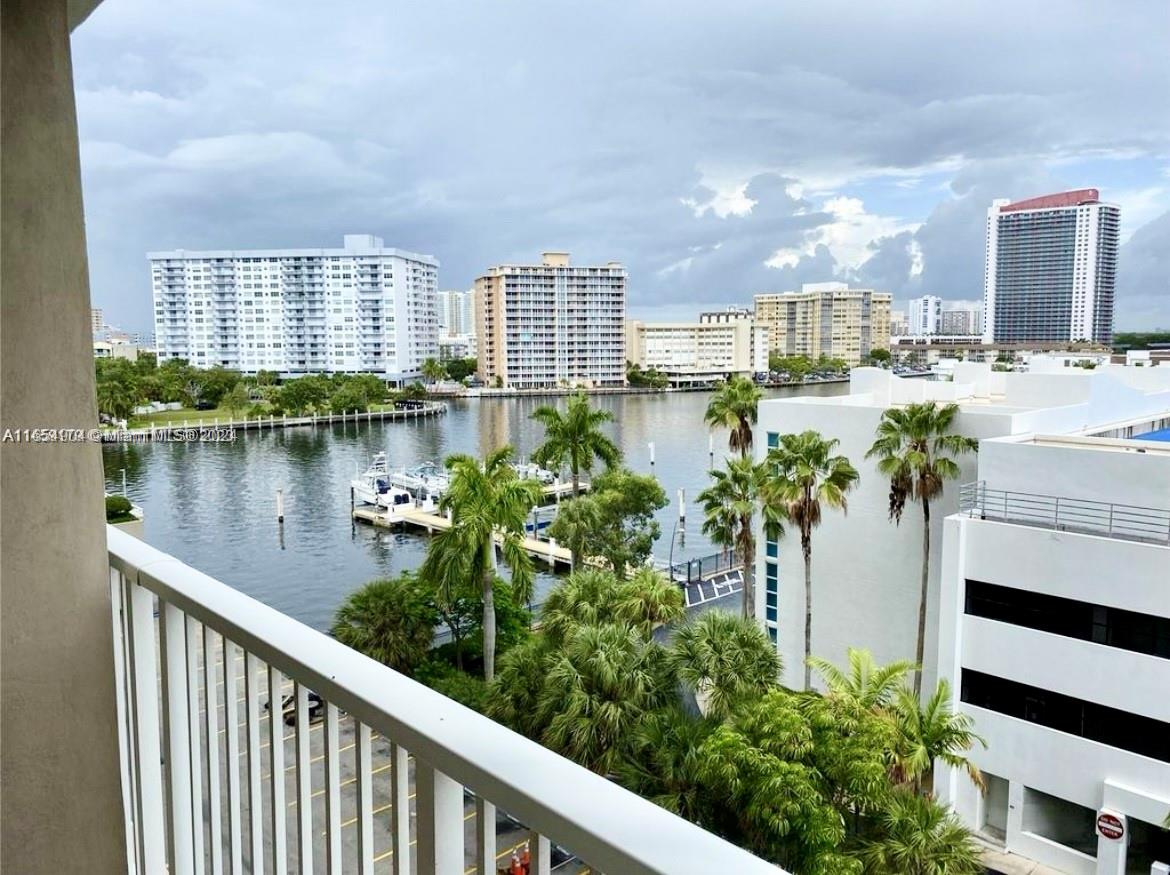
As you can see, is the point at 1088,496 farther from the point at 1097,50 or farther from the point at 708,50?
the point at 1097,50

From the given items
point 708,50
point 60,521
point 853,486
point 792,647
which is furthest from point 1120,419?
point 60,521

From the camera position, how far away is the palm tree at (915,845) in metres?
5.88

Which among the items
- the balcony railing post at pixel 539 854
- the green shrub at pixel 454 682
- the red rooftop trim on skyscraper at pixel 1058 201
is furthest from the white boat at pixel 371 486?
the balcony railing post at pixel 539 854

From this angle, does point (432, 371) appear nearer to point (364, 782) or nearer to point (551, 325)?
point (551, 325)

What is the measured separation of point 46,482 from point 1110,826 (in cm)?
933

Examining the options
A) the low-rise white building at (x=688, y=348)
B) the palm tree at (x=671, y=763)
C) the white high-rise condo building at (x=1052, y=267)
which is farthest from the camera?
the low-rise white building at (x=688, y=348)

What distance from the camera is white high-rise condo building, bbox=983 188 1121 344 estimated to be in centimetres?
2150

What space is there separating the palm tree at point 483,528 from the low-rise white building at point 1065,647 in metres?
4.83

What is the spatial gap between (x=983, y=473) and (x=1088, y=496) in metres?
1.03

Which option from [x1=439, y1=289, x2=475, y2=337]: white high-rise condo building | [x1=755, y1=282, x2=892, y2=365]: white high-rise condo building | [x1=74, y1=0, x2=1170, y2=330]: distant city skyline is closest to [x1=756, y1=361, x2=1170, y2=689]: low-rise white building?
[x1=74, y1=0, x2=1170, y2=330]: distant city skyline

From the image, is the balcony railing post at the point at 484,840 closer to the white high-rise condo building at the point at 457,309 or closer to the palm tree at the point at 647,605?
the palm tree at the point at 647,605

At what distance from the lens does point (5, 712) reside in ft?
3.67

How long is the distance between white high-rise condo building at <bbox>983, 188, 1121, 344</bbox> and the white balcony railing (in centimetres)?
2279

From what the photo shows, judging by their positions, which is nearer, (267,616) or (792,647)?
(267,616)
